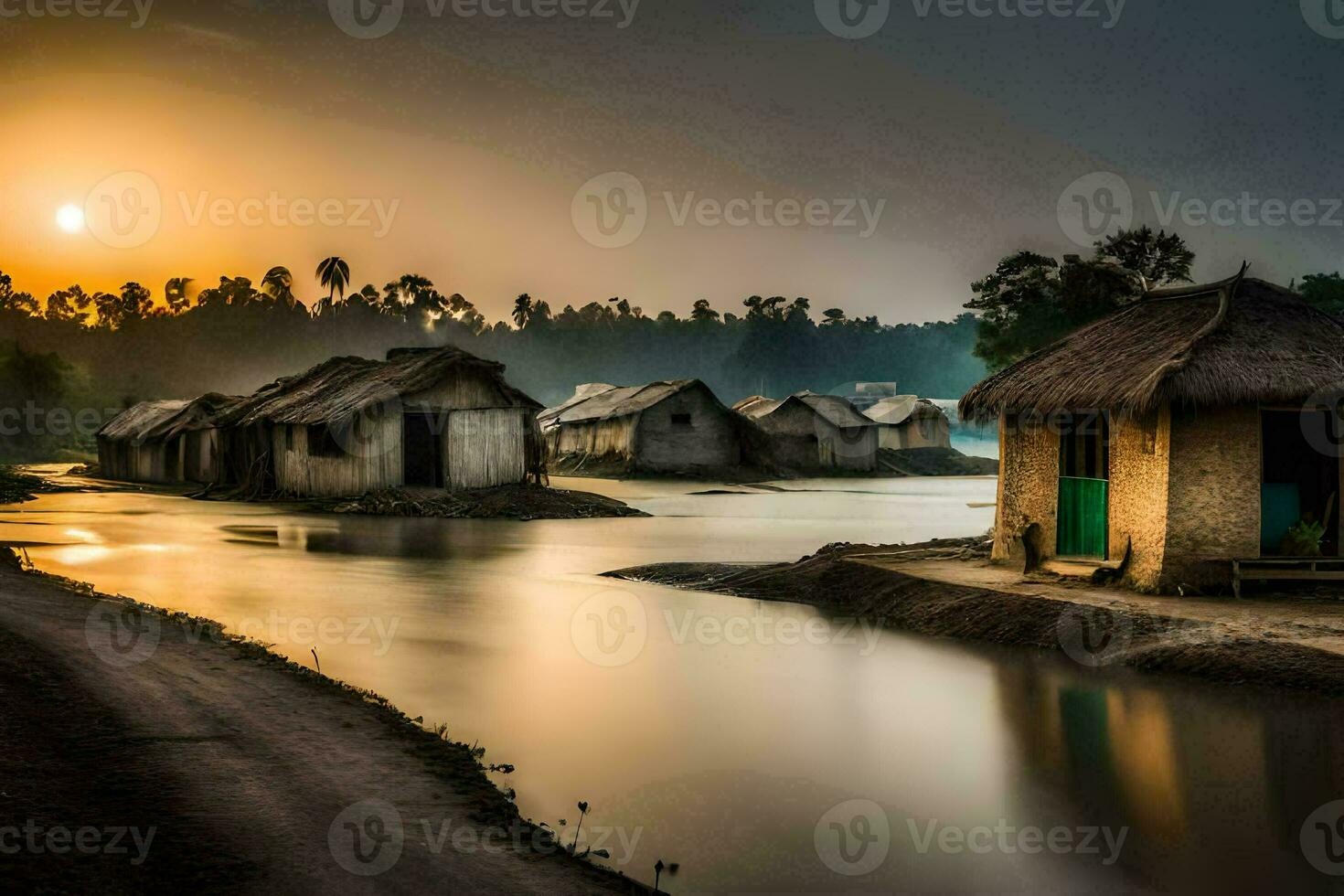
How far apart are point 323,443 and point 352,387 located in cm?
220

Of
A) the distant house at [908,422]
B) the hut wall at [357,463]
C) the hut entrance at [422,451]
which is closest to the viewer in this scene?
the hut wall at [357,463]

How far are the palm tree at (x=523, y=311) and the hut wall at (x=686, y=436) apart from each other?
85.6 metres

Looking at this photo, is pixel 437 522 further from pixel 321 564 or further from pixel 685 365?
pixel 685 365

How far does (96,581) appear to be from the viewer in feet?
52.0

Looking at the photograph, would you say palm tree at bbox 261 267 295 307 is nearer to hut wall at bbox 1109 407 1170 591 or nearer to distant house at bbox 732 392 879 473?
distant house at bbox 732 392 879 473

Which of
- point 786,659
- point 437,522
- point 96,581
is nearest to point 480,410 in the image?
point 437,522

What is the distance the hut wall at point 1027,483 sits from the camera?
49.3ft

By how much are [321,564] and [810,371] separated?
4405 inches

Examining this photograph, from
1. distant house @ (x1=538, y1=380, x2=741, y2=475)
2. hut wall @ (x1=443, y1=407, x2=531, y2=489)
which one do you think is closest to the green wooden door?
hut wall @ (x1=443, y1=407, x2=531, y2=489)

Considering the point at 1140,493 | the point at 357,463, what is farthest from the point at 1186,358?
the point at 357,463

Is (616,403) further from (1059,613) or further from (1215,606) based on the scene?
(1215,606)

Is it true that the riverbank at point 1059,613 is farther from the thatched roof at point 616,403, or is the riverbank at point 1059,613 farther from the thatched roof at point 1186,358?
the thatched roof at point 616,403

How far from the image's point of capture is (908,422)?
65500 millimetres

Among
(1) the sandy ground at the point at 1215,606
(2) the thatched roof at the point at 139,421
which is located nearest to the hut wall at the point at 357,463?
(2) the thatched roof at the point at 139,421
